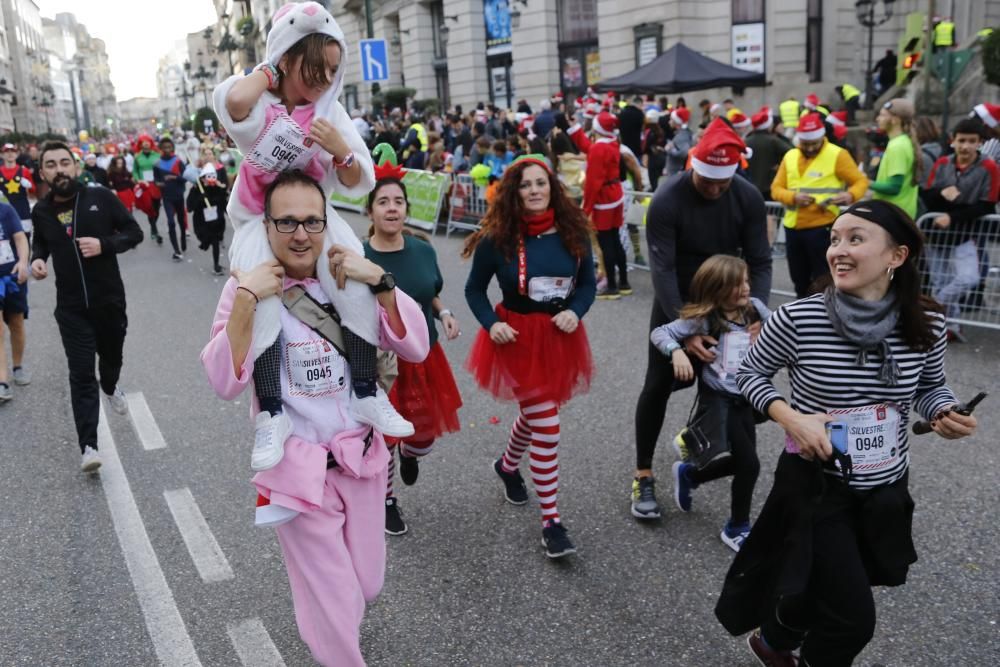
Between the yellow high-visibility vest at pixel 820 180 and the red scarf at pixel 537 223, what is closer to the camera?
the red scarf at pixel 537 223

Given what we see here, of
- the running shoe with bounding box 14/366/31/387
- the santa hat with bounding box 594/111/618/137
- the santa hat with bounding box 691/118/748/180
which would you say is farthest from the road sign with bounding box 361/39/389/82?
the santa hat with bounding box 691/118/748/180

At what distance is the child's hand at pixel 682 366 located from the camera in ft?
13.0

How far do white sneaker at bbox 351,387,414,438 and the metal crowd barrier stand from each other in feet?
19.6

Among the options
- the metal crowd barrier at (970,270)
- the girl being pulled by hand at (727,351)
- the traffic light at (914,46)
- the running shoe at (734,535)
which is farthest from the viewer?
the traffic light at (914,46)

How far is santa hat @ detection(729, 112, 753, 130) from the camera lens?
13519mm

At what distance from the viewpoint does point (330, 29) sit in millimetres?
2672

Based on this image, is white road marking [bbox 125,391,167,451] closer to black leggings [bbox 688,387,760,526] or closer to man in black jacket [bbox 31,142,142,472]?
man in black jacket [bbox 31,142,142,472]

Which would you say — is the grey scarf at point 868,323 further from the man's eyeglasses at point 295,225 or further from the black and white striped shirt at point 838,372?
the man's eyeglasses at point 295,225

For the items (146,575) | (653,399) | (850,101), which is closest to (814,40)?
(850,101)

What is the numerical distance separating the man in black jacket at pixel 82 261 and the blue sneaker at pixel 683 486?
3.55 meters

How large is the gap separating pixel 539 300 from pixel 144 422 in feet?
12.1

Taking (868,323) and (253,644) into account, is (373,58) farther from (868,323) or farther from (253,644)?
(868,323)

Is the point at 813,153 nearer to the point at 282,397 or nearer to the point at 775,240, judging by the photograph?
the point at 775,240

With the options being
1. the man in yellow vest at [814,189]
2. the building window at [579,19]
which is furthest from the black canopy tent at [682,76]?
the building window at [579,19]
